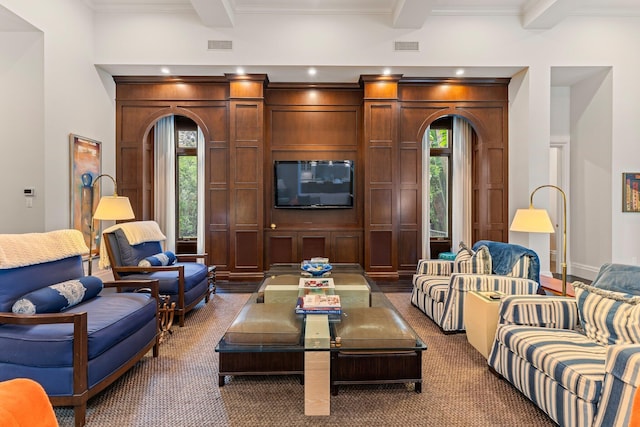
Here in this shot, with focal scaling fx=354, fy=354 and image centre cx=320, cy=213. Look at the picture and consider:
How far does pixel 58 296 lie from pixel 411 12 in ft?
16.7

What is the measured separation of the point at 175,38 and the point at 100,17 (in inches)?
44.6

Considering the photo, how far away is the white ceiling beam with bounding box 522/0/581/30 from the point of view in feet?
15.4

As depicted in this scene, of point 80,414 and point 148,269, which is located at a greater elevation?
point 148,269

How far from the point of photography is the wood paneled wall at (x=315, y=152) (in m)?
5.69

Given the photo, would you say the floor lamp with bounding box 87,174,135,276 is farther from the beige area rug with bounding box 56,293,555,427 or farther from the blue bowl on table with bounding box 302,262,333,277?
the blue bowl on table with bounding box 302,262,333,277

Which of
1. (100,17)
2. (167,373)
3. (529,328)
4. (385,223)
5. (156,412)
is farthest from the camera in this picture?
(385,223)

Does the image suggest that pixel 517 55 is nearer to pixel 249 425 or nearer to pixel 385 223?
pixel 385 223

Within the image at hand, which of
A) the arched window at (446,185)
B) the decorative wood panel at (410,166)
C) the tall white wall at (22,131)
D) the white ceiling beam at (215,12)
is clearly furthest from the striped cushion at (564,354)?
the tall white wall at (22,131)

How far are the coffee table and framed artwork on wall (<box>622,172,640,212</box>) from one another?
501cm

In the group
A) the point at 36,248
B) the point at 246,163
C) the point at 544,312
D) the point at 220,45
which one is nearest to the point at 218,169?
the point at 246,163

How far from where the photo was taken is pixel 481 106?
589cm

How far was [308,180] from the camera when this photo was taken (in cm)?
600

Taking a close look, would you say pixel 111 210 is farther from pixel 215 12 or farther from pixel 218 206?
pixel 215 12

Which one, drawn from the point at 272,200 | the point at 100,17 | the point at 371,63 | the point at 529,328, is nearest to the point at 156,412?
the point at 529,328
